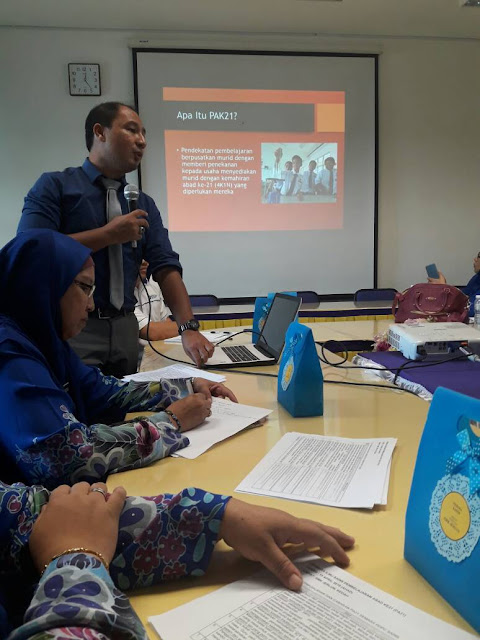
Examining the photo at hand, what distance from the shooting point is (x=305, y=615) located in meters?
0.55

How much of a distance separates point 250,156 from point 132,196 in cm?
245

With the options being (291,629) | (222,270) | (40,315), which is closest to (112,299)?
(40,315)

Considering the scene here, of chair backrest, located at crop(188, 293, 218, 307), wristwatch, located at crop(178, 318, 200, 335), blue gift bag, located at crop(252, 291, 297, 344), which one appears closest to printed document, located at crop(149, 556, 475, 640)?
wristwatch, located at crop(178, 318, 200, 335)

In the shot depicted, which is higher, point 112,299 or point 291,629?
point 112,299

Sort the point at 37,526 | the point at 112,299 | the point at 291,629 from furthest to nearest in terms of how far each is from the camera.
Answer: the point at 112,299
the point at 37,526
the point at 291,629

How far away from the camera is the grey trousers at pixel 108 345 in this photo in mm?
1818

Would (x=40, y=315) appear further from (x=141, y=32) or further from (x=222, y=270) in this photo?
(x=141, y=32)

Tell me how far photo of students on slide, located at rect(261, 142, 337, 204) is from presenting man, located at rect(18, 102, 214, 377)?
231cm

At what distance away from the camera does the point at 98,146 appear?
6.32 feet

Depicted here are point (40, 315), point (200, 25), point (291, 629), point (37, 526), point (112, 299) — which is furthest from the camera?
point (200, 25)

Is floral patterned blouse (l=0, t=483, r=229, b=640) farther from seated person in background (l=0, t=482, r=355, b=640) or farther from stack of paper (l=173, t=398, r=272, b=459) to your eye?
stack of paper (l=173, t=398, r=272, b=459)

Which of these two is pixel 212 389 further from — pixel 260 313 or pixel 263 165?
pixel 263 165

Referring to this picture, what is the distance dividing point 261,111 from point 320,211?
3.09ft

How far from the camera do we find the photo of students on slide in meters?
4.12
